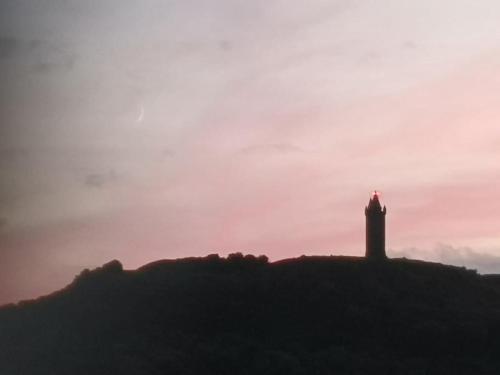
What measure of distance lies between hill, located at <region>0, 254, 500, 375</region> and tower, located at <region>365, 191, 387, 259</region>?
1086 millimetres

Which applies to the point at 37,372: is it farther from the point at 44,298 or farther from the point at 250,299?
the point at 250,299

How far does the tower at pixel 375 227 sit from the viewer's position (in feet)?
167

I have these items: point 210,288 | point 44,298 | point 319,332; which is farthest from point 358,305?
point 44,298

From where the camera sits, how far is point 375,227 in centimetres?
5112

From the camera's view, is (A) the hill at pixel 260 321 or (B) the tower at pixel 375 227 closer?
(A) the hill at pixel 260 321

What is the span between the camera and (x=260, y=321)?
4912 centimetres

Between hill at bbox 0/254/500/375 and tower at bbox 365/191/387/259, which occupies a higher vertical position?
tower at bbox 365/191/387/259

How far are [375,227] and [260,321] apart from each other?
25.3 ft

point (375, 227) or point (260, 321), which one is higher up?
point (375, 227)

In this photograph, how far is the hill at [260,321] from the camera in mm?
44656

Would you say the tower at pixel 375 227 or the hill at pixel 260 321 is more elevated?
the tower at pixel 375 227

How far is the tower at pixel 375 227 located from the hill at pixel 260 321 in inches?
42.7

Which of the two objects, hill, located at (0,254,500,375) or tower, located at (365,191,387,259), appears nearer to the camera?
hill, located at (0,254,500,375)

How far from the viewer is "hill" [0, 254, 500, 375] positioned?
44.7 metres
